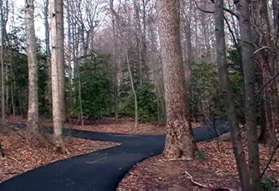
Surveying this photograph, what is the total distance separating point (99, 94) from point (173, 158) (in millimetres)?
19142

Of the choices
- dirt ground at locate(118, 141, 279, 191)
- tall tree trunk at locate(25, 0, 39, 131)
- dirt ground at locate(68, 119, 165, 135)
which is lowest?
dirt ground at locate(118, 141, 279, 191)

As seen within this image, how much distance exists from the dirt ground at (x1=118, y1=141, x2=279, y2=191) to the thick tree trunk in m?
0.57

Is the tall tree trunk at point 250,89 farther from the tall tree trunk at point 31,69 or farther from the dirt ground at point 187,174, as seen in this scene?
the tall tree trunk at point 31,69

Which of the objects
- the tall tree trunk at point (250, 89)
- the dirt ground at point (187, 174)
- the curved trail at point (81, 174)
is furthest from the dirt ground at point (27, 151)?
the tall tree trunk at point (250, 89)

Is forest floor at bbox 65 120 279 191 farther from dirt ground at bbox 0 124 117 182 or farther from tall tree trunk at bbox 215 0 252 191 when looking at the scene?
tall tree trunk at bbox 215 0 252 191

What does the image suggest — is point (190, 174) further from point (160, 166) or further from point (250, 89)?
point (250, 89)

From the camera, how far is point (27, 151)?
13680 millimetres

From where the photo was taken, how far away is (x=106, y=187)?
8.72 m

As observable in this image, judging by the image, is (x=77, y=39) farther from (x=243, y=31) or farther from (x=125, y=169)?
(x=243, y=31)

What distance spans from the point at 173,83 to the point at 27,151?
4.93m

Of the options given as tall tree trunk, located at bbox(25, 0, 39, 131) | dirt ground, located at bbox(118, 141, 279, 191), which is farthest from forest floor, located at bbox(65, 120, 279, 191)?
tall tree trunk, located at bbox(25, 0, 39, 131)

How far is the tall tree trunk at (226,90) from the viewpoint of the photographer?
4270 millimetres

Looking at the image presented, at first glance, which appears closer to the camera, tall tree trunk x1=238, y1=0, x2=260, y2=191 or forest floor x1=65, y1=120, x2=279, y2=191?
tall tree trunk x1=238, y1=0, x2=260, y2=191

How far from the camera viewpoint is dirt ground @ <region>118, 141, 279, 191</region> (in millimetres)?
9117
